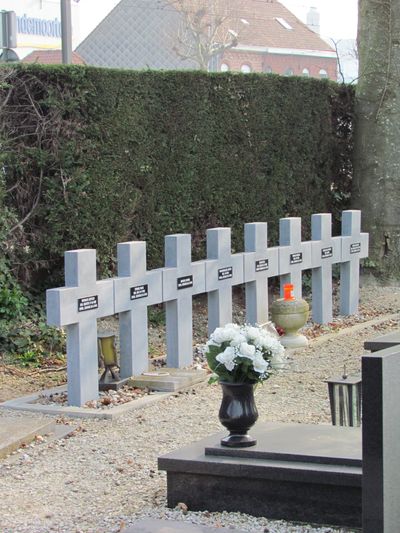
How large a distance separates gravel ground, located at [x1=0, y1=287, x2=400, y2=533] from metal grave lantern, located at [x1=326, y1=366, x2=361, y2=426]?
0.74m

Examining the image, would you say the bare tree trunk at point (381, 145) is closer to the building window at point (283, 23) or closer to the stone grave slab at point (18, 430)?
the stone grave slab at point (18, 430)

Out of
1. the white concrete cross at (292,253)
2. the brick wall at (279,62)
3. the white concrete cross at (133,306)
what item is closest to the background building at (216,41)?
the brick wall at (279,62)

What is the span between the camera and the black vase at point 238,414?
16.4 feet

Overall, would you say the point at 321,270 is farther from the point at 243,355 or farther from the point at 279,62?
the point at 279,62

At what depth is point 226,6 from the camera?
47.5 metres

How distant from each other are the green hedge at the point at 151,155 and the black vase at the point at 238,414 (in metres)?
4.68

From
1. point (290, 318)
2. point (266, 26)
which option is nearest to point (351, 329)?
point (290, 318)

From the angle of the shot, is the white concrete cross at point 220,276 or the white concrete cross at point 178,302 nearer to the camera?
the white concrete cross at point 178,302

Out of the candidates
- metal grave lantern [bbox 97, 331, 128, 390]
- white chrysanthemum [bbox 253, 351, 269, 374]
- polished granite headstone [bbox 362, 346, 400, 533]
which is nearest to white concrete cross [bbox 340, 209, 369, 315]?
metal grave lantern [bbox 97, 331, 128, 390]

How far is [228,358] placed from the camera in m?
4.93

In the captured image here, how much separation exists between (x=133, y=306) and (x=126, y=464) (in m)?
2.26

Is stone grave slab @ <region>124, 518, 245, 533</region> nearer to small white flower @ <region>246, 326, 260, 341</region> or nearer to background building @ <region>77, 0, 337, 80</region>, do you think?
small white flower @ <region>246, 326, 260, 341</region>

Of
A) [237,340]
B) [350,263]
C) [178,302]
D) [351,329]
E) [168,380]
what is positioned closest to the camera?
[237,340]

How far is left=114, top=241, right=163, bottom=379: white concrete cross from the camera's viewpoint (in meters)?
7.95
